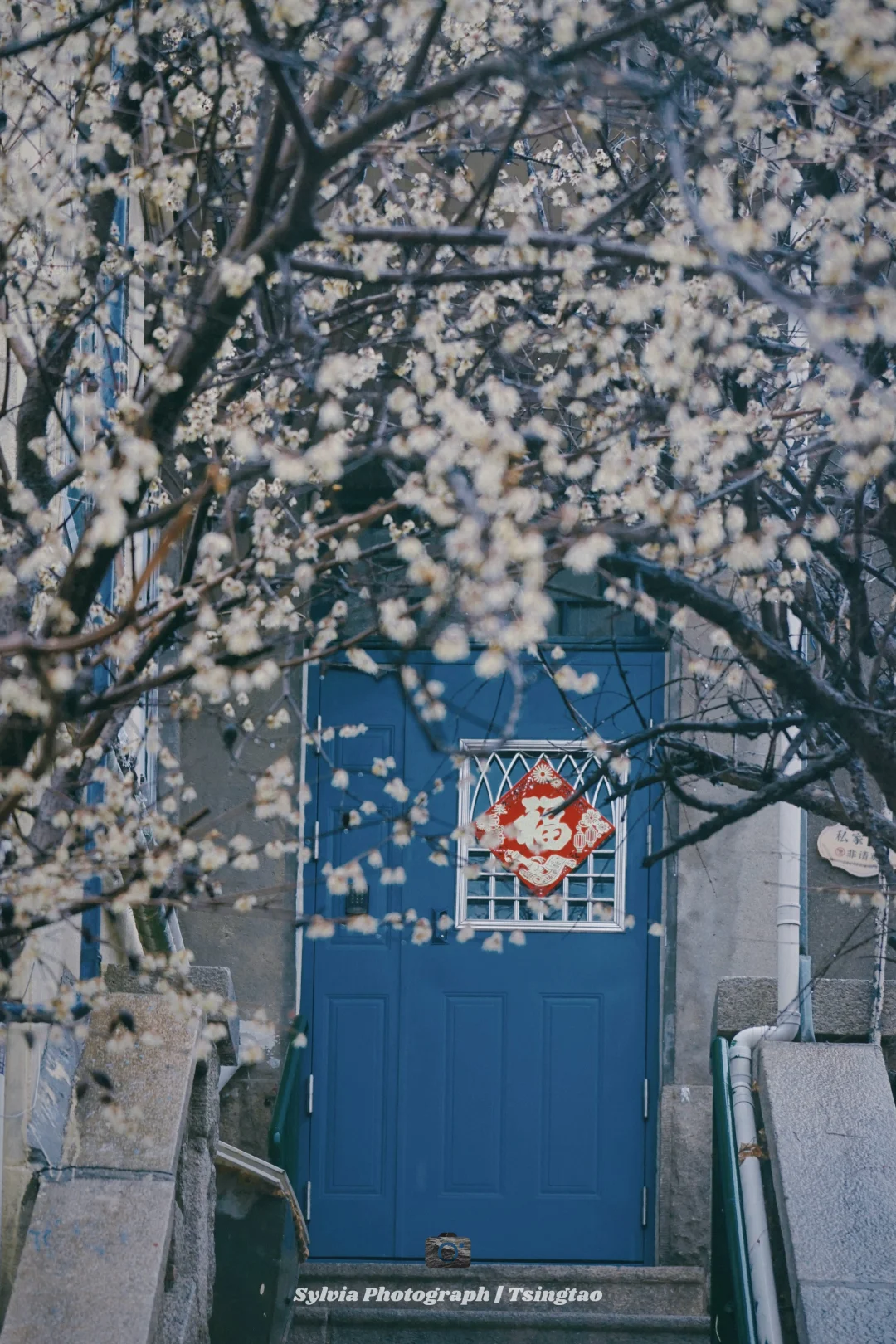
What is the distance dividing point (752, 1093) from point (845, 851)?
2.52 m

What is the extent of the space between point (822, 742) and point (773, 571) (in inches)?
38.5

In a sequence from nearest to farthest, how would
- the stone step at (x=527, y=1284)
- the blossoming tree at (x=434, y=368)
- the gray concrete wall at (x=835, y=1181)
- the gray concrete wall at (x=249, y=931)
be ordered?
the blossoming tree at (x=434, y=368)
the gray concrete wall at (x=835, y=1181)
the stone step at (x=527, y=1284)
the gray concrete wall at (x=249, y=931)

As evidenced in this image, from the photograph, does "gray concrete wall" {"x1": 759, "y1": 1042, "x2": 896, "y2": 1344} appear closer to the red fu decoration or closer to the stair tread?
the stair tread

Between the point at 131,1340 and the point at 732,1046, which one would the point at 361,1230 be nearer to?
the point at 732,1046

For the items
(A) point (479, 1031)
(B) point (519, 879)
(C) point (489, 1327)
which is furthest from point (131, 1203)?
(B) point (519, 879)

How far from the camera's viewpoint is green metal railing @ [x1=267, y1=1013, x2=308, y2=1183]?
24.5ft

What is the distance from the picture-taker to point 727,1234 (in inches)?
213

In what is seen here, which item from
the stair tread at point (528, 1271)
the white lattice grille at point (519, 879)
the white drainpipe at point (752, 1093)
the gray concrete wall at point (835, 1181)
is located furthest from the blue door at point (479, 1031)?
the gray concrete wall at point (835, 1181)

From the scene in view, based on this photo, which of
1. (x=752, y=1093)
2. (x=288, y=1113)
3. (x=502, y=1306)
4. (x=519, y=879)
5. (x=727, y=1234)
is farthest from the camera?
Answer: (x=519, y=879)

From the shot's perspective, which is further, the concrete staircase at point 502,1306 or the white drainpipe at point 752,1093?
the concrete staircase at point 502,1306

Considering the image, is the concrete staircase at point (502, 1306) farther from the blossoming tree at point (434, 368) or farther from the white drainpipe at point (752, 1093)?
the blossoming tree at point (434, 368)

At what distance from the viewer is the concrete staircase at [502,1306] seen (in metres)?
6.93

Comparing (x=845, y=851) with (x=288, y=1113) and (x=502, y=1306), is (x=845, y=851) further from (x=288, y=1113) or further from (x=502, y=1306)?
(x=288, y=1113)

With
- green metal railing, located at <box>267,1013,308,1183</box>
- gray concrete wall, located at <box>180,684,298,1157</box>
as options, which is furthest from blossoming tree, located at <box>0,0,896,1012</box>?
green metal railing, located at <box>267,1013,308,1183</box>
